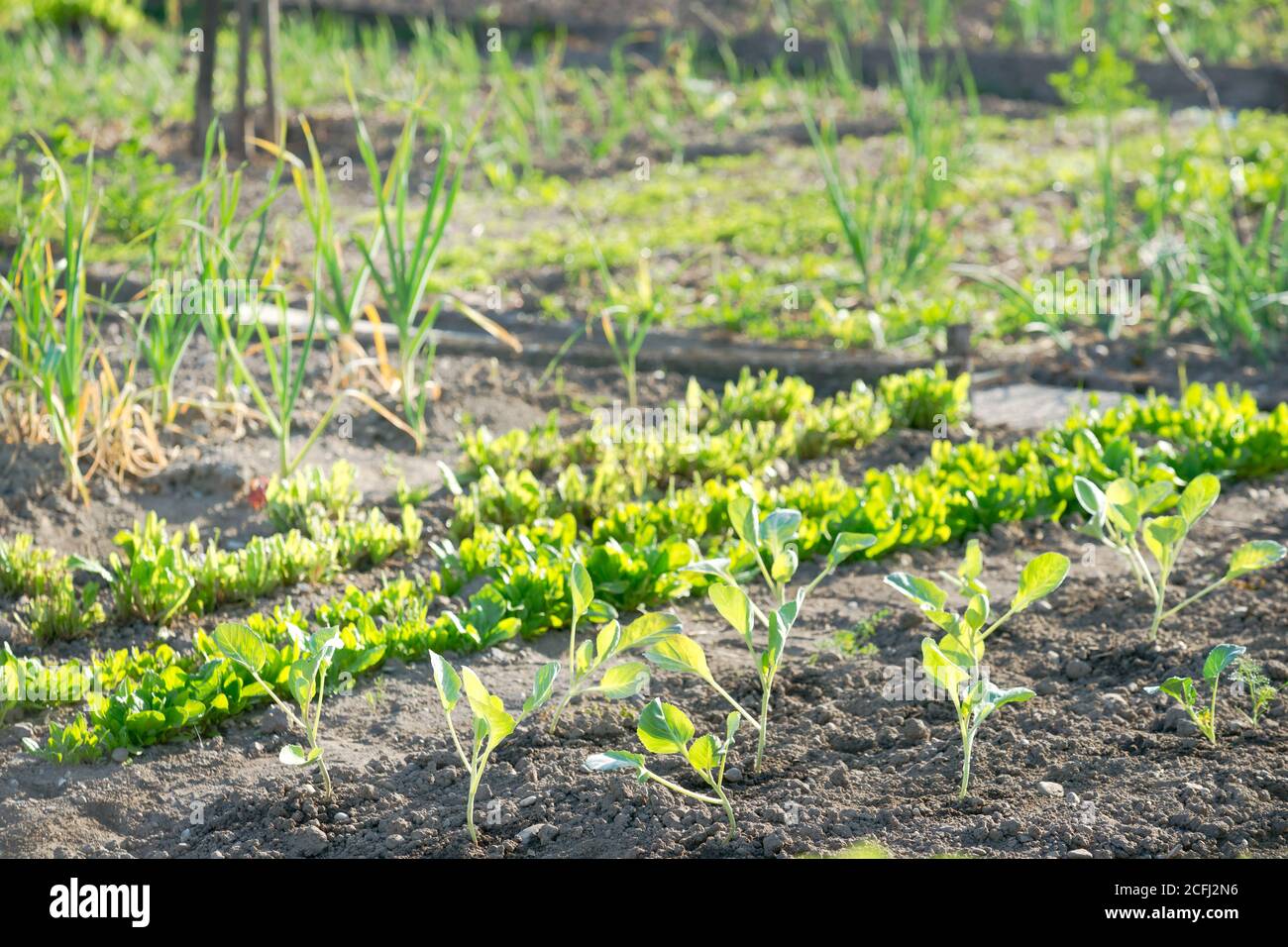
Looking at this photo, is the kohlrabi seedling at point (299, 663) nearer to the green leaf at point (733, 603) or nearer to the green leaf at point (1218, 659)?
the green leaf at point (733, 603)

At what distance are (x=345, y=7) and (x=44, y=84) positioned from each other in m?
3.30

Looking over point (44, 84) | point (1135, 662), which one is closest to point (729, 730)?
point (1135, 662)

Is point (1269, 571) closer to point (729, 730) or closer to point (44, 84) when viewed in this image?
point (729, 730)

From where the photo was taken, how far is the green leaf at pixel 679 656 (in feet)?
8.58

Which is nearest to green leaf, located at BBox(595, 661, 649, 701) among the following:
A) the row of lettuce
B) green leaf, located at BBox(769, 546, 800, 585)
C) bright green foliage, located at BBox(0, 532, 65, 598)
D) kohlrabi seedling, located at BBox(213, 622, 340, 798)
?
green leaf, located at BBox(769, 546, 800, 585)

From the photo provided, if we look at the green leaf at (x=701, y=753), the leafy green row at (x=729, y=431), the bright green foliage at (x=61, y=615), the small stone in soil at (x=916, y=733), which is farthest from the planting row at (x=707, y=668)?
the leafy green row at (x=729, y=431)

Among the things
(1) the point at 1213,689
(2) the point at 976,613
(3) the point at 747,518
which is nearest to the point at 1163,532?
(1) the point at 1213,689

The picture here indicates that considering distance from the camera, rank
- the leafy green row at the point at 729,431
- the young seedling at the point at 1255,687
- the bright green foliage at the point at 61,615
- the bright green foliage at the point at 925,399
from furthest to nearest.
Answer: the bright green foliage at the point at 925,399
the leafy green row at the point at 729,431
the bright green foliage at the point at 61,615
the young seedling at the point at 1255,687

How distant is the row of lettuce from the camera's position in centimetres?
302

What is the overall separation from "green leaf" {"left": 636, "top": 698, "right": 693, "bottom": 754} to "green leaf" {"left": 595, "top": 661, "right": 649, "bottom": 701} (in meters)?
0.09

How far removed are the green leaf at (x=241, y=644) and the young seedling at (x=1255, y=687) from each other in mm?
1877

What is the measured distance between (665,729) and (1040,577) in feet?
2.77

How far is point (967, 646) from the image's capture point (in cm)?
267

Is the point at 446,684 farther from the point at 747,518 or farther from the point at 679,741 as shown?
the point at 747,518
